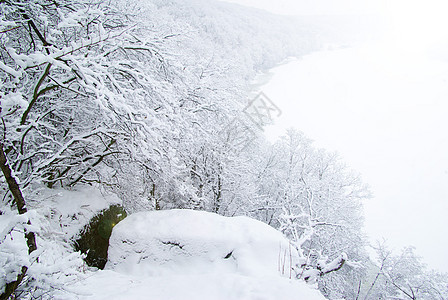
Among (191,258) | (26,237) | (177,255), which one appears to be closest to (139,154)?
(177,255)

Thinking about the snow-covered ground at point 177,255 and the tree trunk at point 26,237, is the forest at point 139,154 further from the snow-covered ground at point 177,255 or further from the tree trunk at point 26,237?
the snow-covered ground at point 177,255

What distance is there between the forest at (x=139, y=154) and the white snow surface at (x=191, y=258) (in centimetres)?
52

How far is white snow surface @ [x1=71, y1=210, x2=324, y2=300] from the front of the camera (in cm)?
333

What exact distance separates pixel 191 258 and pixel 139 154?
2.39m

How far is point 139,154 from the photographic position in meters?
5.18

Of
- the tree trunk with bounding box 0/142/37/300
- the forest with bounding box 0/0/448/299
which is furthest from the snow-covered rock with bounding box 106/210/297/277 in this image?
the tree trunk with bounding box 0/142/37/300

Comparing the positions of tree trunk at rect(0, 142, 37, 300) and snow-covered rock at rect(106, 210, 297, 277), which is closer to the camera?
tree trunk at rect(0, 142, 37, 300)

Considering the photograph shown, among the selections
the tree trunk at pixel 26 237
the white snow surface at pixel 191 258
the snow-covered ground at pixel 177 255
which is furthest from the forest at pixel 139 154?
the white snow surface at pixel 191 258

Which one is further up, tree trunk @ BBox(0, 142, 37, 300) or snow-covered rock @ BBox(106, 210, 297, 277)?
tree trunk @ BBox(0, 142, 37, 300)

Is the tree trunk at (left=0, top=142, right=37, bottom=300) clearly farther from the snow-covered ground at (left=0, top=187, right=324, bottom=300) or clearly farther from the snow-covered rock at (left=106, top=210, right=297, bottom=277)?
the snow-covered rock at (left=106, top=210, right=297, bottom=277)

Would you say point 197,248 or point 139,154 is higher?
point 139,154

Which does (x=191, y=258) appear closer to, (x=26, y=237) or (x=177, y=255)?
(x=177, y=255)

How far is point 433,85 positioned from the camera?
4494cm

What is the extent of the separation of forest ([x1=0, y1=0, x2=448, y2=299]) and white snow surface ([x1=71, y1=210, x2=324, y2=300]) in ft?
1.72
